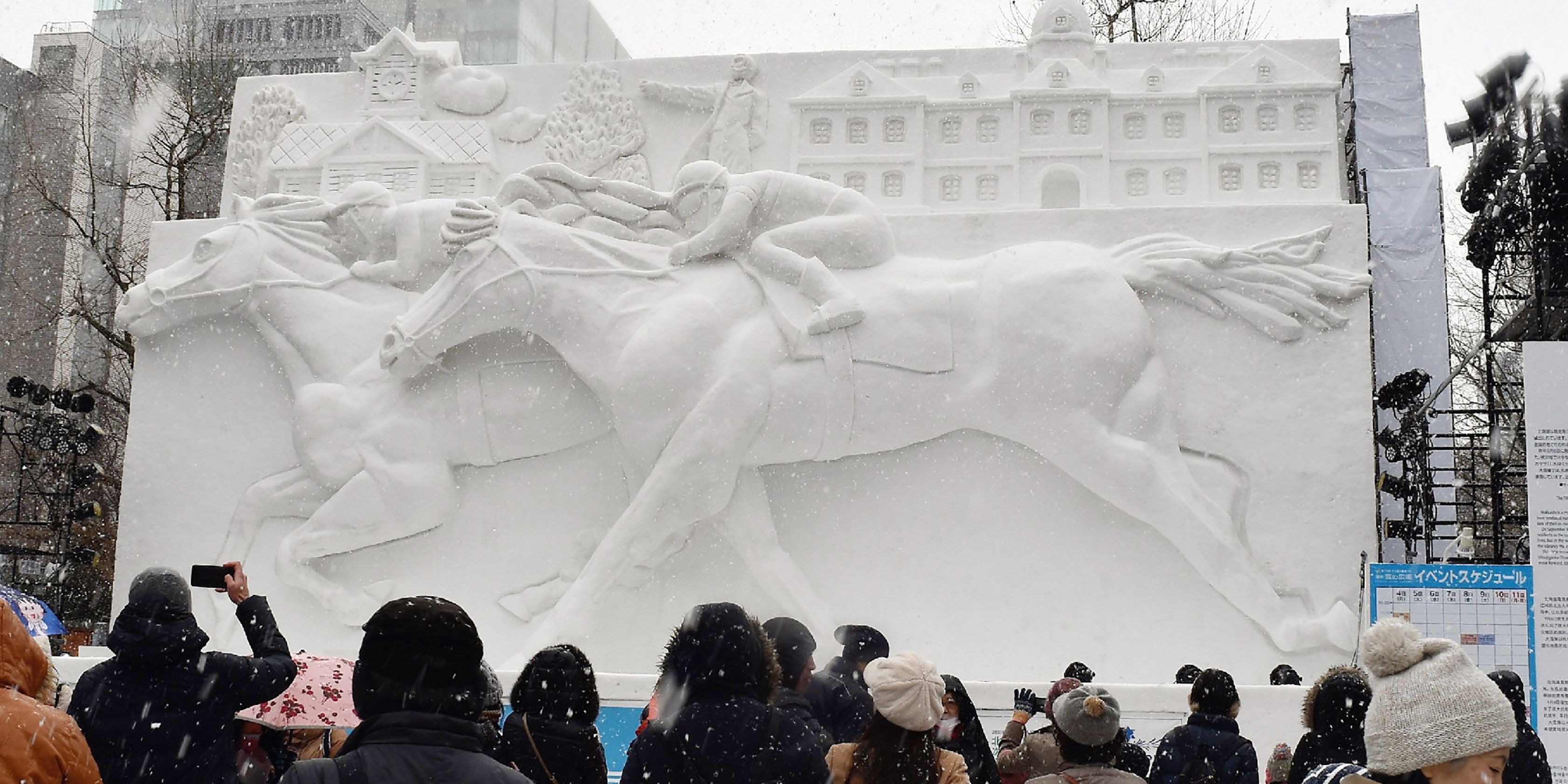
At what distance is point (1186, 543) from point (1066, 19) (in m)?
4.14

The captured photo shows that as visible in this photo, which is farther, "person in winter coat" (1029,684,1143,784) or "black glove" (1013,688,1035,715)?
"black glove" (1013,688,1035,715)

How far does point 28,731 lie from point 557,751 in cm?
117

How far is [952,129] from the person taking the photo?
11.2m

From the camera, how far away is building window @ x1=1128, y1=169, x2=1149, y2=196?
35.9 feet

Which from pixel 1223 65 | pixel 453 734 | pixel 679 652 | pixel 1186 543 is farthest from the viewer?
pixel 1223 65

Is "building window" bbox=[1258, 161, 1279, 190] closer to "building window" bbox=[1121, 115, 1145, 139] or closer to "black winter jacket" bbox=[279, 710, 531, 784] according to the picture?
"building window" bbox=[1121, 115, 1145, 139]

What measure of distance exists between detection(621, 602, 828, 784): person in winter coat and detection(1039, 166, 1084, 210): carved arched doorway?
810cm

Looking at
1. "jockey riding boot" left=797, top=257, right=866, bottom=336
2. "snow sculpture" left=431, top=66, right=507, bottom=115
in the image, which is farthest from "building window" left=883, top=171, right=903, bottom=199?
"snow sculpture" left=431, top=66, right=507, bottom=115

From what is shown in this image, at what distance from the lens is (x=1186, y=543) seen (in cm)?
970

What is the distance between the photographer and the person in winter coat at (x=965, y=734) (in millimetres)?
4445

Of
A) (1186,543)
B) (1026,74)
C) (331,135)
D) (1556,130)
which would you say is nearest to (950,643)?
(1186,543)

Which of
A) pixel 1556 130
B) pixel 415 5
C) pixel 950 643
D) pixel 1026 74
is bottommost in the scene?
pixel 950 643

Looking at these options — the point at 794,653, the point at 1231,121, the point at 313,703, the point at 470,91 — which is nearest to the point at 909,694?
the point at 794,653

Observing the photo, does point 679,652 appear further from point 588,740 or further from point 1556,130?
point 1556,130
